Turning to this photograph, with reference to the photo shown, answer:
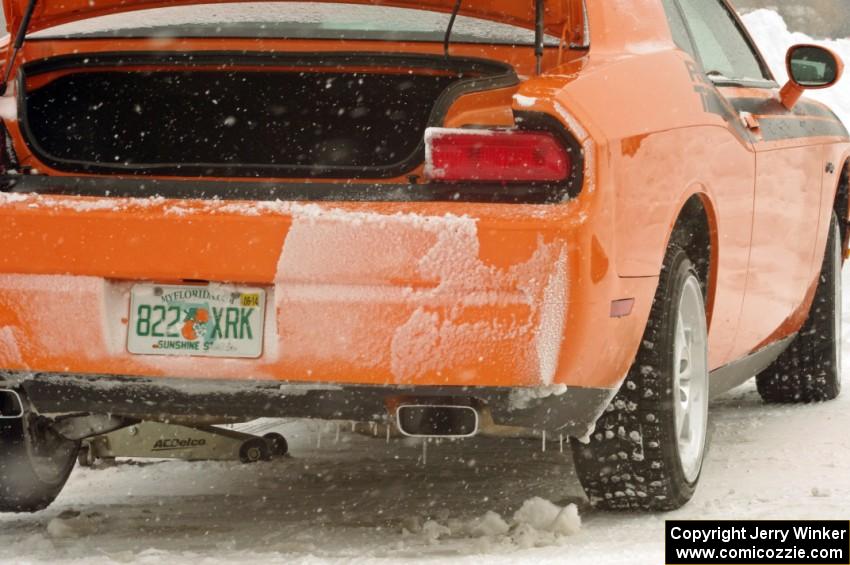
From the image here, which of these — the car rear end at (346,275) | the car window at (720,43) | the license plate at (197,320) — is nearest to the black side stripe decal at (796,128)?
the car window at (720,43)

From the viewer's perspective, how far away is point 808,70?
224 inches

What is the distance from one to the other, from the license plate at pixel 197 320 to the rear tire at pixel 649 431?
3.18ft

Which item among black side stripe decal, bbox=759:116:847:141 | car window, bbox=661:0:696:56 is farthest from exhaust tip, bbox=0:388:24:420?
black side stripe decal, bbox=759:116:847:141

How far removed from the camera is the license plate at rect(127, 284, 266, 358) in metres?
3.74

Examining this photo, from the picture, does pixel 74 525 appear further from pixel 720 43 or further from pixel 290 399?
pixel 720 43

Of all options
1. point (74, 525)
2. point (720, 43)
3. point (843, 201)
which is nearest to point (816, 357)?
point (843, 201)

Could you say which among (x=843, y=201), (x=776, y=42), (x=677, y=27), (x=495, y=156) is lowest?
(x=776, y=42)

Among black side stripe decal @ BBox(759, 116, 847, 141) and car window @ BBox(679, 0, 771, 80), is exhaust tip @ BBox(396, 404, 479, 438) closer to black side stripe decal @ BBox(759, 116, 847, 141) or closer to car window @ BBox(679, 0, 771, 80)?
car window @ BBox(679, 0, 771, 80)

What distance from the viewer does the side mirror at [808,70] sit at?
5652 millimetres

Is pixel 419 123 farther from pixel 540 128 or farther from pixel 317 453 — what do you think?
pixel 317 453

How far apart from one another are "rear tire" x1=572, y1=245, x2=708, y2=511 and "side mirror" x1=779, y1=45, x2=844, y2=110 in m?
1.50

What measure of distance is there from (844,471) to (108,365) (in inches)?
96.0

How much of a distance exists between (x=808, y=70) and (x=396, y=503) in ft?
7.22

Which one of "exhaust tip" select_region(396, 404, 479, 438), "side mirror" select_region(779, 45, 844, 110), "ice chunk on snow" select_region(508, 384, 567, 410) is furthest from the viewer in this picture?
"side mirror" select_region(779, 45, 844, 110)
